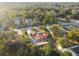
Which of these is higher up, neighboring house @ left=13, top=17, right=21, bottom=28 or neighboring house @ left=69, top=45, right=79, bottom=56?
neighboring house @ left=13, top=17, right=21, bottom=28

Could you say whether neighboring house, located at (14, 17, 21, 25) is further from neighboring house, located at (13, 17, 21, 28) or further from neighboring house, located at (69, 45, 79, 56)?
neighboring house, located at (69, 45, 79, 56)

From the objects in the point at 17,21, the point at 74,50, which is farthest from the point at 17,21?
the point at 74,50

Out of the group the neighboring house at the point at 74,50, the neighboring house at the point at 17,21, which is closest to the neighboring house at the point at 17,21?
the neighboring house at the point at 17,21

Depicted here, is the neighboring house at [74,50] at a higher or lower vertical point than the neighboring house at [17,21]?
lower

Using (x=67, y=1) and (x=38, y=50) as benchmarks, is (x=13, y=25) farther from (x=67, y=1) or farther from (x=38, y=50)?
(x=67, y=1)

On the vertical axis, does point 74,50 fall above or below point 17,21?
below

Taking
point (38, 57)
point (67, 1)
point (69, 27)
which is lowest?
point (38, 57)

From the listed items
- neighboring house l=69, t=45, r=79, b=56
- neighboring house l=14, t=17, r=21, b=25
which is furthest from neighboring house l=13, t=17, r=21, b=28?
neighboring house l=69, t=45, r=79, b=56

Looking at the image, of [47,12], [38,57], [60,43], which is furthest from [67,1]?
[38,57]

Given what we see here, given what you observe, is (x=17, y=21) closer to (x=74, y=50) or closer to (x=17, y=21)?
(x=17, y=21)

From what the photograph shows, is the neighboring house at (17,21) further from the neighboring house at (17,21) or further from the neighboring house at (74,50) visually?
the neighboring house at (74,50)

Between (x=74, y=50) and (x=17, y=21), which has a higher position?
(x=17, y=21)
